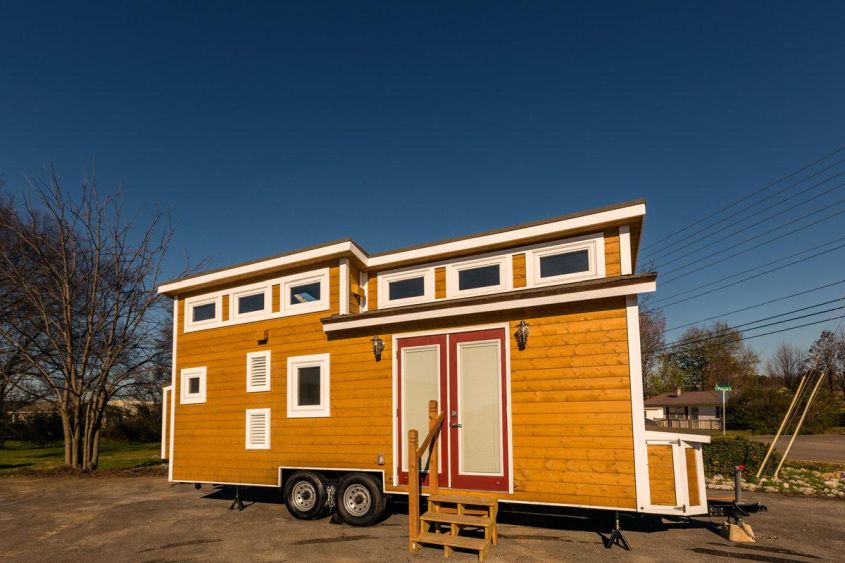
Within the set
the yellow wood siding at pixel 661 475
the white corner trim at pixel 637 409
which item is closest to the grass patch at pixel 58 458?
the white corner trim at pixel 637 409

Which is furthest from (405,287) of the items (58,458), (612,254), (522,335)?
(58,458)

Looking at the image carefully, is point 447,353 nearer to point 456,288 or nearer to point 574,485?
point 456,288

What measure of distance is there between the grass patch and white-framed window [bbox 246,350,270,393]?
1079cm

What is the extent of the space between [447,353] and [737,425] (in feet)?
114

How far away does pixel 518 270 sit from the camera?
902 centimetres

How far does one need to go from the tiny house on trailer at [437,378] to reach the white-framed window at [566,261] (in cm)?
2

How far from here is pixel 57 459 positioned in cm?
2139

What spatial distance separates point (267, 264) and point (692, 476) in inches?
319

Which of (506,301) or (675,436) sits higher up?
(506,301)

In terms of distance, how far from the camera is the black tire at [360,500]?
27.7ft

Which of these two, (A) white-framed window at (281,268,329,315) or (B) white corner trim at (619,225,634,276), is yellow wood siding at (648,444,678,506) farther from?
(A) white-framed window at (281,268,329,315)

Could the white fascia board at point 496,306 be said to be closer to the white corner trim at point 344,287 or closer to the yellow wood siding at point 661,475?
the white corner trim at point 344,287

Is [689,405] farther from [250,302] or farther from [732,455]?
[250,302]

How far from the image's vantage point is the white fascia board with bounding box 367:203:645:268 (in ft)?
26.7
